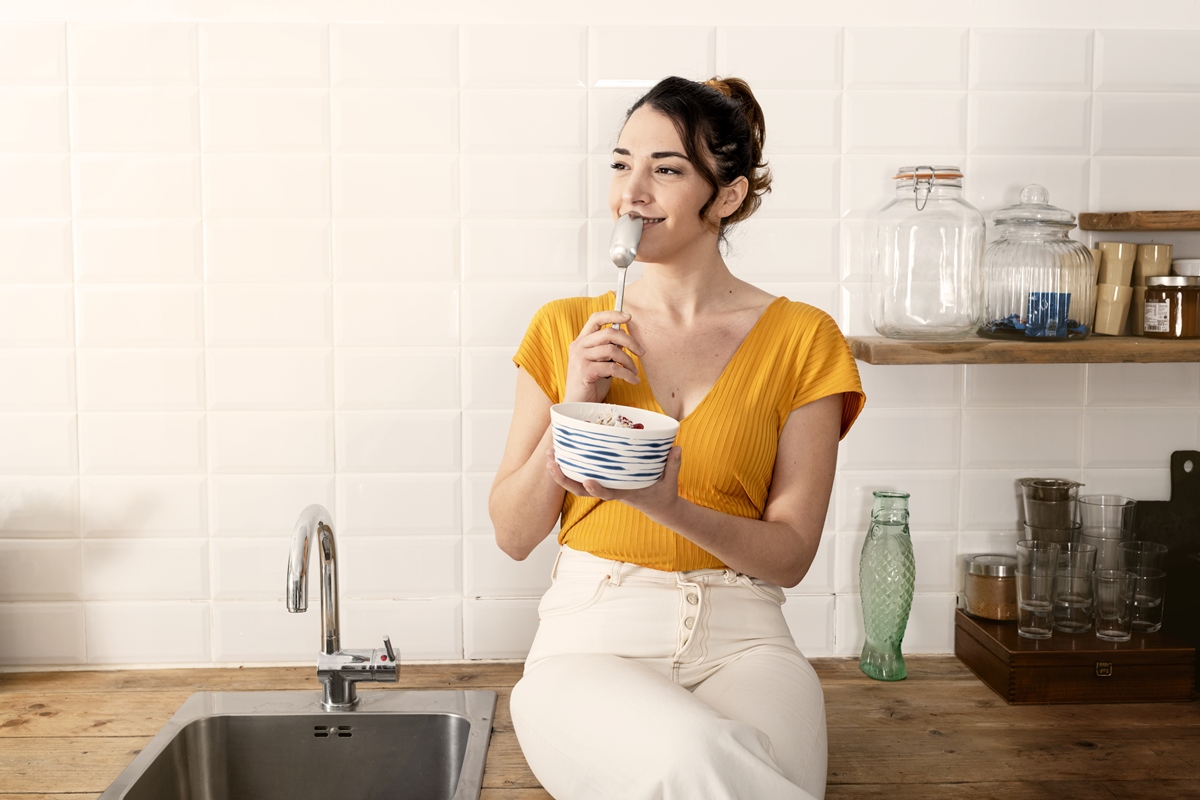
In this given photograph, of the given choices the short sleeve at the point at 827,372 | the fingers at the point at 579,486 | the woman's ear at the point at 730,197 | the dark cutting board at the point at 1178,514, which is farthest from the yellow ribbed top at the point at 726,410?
the dark cutting board at the point at 1178,514

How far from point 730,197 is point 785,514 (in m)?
0.45

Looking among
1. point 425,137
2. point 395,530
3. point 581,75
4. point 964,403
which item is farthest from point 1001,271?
point 395,530

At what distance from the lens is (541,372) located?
4.94 feet

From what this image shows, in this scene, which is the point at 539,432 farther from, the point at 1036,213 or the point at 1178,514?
the point at 1178,514

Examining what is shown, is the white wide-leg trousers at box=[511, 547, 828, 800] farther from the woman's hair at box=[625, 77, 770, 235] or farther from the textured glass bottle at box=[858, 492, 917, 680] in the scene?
the woman's hair at box=[625, 77, 770, 235]

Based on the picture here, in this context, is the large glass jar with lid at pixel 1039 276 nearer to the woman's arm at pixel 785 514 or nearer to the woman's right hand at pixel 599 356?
the woman's arm at pixel 785 514

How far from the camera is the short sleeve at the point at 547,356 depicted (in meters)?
1.50

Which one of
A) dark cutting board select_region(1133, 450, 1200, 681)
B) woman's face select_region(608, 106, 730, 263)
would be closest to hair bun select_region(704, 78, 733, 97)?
woman's face select_region(608, 106, 730, 263)

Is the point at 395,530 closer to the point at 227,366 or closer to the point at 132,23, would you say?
the point at 227,366

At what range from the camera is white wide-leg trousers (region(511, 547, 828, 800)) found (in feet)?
3.61

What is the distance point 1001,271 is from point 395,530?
1.14 metres

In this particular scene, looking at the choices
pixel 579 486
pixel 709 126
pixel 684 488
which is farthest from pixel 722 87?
pixel 579 486

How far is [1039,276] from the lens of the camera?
1731 millimetres

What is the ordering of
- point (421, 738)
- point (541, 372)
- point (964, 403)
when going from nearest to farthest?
1. point (541, 372)
2. point (421, 738)
3. point (964, 403)
